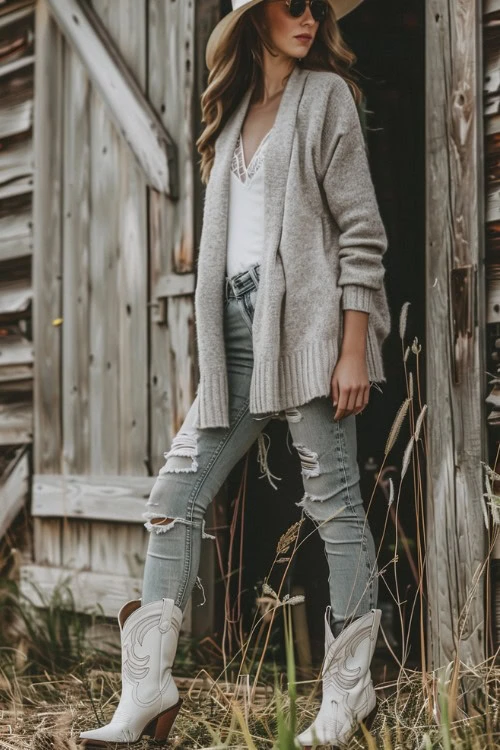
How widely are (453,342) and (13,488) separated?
2165 millimetres

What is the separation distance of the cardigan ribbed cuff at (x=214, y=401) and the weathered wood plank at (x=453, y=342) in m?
0.73

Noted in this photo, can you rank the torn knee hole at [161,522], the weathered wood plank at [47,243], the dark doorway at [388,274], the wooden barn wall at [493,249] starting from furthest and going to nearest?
1. the weathered wood plank at [47,243]
2. the dark doorway at [388,274]
3. the wooden barn wall at [493,249]
4. the torn knee hole at [161,522]

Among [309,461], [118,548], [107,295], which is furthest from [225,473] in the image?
[107,295]

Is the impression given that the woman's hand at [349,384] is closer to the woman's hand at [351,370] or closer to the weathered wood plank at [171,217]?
the woman's hand at [351,370]

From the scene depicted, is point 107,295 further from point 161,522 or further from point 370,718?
point 370,718

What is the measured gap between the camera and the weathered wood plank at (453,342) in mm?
2596

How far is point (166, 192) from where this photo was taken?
338cm

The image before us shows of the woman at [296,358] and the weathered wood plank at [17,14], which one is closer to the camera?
the woman at [296,358]

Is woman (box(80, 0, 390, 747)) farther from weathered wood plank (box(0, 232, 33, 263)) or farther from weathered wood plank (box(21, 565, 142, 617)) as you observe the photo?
weathered wood plank (box(0, 232, 33, 263))

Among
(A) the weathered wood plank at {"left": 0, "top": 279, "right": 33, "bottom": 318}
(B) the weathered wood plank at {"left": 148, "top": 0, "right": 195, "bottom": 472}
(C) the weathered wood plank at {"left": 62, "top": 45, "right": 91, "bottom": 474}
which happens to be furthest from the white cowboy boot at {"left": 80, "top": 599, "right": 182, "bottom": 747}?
(A) the weathered wood plank at {"left": 0, "top": 279, "right": 33, "bottom": 318}

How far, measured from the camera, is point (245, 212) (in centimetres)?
230

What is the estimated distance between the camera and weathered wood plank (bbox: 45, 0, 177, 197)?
338cm

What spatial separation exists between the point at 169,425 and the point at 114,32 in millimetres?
1574

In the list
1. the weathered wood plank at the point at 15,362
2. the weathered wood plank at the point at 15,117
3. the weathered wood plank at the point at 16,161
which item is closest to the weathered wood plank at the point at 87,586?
the weathered wood plank at the point at 15,362
